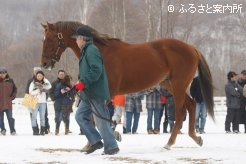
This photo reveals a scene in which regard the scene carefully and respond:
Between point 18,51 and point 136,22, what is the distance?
28.6m

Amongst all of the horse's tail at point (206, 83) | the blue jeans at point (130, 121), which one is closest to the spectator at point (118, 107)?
the blue jeans at point (130, 121)

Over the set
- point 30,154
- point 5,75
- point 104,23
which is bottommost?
point 30,154

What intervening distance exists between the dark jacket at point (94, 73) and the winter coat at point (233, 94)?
7.92 metres

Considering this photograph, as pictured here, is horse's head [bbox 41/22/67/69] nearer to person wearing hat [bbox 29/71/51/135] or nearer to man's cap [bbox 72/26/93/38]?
man's cap [bbox 72/26/93/38]

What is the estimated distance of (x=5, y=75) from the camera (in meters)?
14.6

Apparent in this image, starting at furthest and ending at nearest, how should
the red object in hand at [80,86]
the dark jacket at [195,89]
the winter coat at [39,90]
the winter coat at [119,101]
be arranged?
1. the winter coat at [39,90]
2. the winter coat at [119,101]
3. the dark jacket at [195,89]
4. the red object in hand at [80,86]

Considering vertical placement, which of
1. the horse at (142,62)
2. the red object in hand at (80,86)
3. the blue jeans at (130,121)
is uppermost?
the horse at (142,62)

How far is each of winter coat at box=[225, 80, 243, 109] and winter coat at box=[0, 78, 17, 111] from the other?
6.22 meters

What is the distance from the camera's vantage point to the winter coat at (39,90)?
1410 cm

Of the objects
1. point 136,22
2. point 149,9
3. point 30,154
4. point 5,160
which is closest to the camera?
point 5,160

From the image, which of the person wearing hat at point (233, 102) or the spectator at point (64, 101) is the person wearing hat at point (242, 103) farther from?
the spectator at point (64, 101)

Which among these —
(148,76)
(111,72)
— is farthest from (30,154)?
(148,76)

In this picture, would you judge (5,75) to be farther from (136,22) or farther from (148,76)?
(136,22)

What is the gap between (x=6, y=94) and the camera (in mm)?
14398
